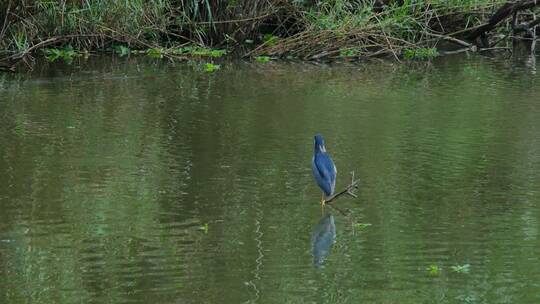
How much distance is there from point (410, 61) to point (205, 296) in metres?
12.6

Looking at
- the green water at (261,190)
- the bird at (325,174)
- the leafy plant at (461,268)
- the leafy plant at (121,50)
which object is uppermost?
the bird at (325,174)

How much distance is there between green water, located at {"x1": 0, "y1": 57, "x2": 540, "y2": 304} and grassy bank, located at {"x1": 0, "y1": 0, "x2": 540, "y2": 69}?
A: 2.28 meters

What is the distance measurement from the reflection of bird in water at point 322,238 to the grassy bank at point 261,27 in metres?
9.72

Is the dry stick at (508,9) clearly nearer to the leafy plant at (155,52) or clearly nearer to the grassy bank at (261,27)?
the grassy bank at (261,27)

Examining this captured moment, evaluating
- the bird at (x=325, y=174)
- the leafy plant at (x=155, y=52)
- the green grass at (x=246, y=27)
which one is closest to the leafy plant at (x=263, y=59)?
the green grass at (x=246, y=27)

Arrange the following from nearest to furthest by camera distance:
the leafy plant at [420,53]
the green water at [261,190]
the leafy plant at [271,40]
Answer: the green water at [261,190] → the leafy plant at [271,40] → the leafy plant at [420,53]

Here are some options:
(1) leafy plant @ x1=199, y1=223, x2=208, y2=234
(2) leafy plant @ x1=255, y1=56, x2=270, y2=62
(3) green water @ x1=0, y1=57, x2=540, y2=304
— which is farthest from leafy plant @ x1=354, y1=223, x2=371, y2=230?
(2) leafy plant @ x1=255, y1=56, x2=270, y2=62

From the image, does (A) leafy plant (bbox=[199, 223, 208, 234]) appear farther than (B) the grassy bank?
No

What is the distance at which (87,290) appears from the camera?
6508mm

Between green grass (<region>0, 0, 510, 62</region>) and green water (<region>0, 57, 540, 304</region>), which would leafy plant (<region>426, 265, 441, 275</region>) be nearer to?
green water (<region>0, 57, 540, 304</region>)

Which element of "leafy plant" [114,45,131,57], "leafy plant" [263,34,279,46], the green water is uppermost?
the green water

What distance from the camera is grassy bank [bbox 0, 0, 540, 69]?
58.5ft

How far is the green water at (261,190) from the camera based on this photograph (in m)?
6.71

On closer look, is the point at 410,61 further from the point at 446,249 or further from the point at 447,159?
the point at 446,249
